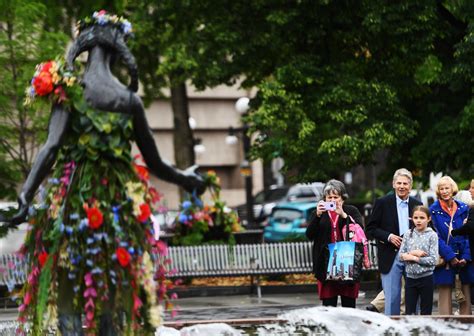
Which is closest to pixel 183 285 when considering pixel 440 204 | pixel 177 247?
pixel 177 247

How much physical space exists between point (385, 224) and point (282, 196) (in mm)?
36363

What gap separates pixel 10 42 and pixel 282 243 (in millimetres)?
6214

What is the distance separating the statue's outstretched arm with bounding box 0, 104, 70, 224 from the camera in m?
6.79

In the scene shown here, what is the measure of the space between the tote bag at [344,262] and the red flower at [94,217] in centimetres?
574

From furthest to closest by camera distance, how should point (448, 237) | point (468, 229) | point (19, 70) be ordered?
point (19, 70) → point (448, 237) → point (468, 229)

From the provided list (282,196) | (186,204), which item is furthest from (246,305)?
(282,196)

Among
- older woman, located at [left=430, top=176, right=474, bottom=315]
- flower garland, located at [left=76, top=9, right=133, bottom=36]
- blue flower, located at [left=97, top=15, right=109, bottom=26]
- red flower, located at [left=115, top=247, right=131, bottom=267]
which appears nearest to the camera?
older woman, located at [left=430, top=176, right=474, bottom=315]

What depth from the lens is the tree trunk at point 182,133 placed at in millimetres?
37688

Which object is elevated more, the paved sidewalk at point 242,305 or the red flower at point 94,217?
the red flower at point 94,217

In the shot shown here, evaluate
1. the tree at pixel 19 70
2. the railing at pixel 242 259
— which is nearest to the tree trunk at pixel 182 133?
the tree at pixel 19 70

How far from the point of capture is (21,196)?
22.3 feet

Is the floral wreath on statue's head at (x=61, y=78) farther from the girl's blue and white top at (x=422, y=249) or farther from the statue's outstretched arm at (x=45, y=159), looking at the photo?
the girl's blue and white top at (x=422, y=249)

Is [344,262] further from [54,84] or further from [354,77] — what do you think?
[354,77]

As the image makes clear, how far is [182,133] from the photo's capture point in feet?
125
